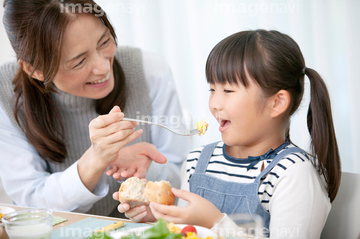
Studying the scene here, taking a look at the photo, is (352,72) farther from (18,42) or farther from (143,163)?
(18,42)

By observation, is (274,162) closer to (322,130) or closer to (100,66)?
(322,130)

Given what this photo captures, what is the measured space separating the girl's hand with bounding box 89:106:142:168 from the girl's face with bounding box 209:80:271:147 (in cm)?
28

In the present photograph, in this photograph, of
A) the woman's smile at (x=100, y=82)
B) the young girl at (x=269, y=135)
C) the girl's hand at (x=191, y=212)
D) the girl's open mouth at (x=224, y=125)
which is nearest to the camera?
the girl's hand at (x=191, y=212)

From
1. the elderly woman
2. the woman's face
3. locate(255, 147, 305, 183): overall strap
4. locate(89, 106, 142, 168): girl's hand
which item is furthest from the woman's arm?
locate(255, 147, 305, 183): overall strap

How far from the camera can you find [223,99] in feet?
4.07

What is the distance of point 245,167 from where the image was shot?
1314 millimetres

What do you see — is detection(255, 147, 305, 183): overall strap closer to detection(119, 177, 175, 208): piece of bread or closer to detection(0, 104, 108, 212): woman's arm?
detection(119, 177, 175, 208): piece of bread

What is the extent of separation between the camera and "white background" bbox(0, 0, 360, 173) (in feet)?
7.01

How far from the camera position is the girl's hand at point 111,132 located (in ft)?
3.98

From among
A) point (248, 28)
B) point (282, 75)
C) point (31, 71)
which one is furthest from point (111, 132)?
point (248, 28)

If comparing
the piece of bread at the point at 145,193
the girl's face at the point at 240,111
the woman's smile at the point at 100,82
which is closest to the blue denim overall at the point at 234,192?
the girl's face at the point at 240,111

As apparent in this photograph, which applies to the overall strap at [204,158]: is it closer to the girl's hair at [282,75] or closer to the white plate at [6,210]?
the girl's hair at [282,75]

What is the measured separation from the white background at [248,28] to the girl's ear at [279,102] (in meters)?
0.88

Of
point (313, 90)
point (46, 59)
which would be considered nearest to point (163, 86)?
point (46, 59)
